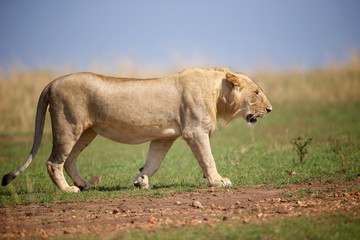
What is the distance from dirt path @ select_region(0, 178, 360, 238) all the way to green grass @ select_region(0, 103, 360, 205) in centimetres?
55

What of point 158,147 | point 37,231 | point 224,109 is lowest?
point 37,231

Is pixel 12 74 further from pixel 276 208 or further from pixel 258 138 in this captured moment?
pixel 276 208

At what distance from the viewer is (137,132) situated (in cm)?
777

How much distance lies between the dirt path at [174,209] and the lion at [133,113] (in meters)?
0.77

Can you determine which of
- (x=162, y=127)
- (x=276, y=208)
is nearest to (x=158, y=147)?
(x=162, y=127)

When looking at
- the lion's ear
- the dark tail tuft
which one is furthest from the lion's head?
the dark tail tuft

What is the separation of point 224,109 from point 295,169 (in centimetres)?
210

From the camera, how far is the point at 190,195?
730cm

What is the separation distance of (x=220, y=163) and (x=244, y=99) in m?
2.47

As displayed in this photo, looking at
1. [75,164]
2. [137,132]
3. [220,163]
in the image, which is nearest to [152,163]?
[137,132]

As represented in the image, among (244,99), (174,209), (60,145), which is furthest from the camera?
(244,99)

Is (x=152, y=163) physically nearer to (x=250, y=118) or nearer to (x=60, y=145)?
(x=60, y=145)

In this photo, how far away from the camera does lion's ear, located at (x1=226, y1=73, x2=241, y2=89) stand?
316 inches

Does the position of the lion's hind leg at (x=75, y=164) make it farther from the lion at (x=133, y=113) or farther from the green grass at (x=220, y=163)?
the green grass at (x=220, y=163)
